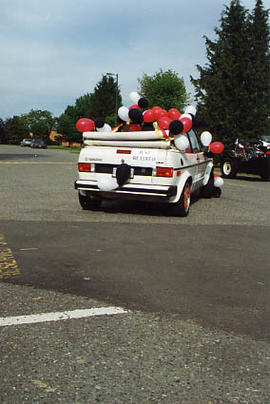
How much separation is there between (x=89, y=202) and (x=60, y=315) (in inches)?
215

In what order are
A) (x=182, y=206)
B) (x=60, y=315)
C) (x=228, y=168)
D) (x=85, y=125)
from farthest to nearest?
(x=228, y=168)
(x=85, y=125)
(x=182, y=206)
(x=60, y=315)

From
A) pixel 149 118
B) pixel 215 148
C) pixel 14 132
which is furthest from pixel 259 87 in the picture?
pixel 14 132

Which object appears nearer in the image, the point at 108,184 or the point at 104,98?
the point at 108,184

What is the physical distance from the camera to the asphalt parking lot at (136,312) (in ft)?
8.14

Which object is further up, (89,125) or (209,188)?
(89,125)

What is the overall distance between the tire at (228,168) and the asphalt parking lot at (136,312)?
37.7ft

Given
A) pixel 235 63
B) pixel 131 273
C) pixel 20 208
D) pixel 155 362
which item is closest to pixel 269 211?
pixel 20 208

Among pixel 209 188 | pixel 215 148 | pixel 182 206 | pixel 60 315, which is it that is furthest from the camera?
pixel 209 188

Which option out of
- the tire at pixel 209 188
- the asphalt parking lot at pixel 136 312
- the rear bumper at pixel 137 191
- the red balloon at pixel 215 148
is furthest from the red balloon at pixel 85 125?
the tire at pixel 209 188

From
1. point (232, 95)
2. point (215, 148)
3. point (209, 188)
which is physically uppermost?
Answer: point (232, 95)

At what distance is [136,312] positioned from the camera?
3.54 meters

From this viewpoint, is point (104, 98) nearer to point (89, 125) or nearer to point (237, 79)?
point (237, 79)

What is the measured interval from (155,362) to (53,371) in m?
0.60

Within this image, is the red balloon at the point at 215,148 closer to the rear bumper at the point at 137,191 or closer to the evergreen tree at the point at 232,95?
the rear bumper at the point at 137,191
